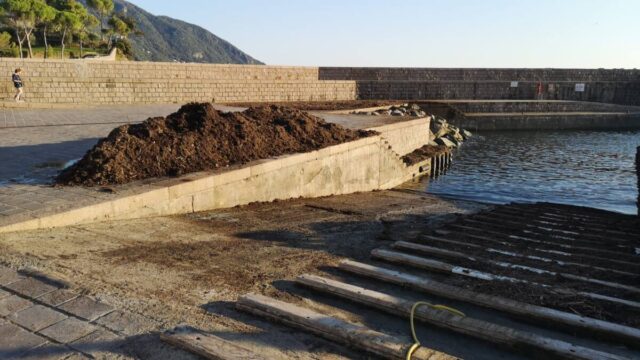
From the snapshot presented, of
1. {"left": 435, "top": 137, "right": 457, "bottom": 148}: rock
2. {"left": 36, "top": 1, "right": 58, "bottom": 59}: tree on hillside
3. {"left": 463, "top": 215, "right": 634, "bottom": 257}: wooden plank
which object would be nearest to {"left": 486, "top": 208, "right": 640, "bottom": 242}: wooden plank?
{"left": 463, "top": 215, "right": 634, "bottom": 257}: wooden plank

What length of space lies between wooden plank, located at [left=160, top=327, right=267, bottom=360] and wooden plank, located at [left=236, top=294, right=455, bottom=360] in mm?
463

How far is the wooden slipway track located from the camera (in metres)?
3.25

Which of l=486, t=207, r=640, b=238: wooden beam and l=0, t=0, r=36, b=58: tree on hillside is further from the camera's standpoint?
l=0, t=0, r=36, b=58: tree on hillside

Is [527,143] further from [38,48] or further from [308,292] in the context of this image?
[38,48]

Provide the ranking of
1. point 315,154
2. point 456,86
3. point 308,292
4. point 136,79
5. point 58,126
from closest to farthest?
point 308,292 < point 315,154 < point 58,126 < point 136,79 < point 456,86

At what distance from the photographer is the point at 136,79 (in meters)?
25.2

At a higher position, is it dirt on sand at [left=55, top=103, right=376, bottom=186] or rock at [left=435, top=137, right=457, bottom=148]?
dirt on sand at [left=55, top=103, right=376, bottom=186]

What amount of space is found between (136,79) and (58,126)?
10.9m

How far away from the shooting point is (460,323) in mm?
3494

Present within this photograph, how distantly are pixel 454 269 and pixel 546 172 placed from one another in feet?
58.4

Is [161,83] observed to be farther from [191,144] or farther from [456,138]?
[191,144]

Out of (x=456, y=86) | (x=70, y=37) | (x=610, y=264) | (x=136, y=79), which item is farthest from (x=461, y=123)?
(x=70, y=37)

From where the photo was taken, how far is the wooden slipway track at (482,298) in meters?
3.25

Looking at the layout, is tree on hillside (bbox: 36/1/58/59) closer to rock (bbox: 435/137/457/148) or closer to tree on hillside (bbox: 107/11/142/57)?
tree on hillside (bbox: 107/11/142/57)
